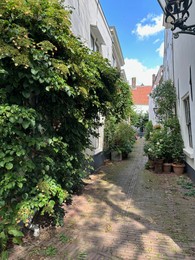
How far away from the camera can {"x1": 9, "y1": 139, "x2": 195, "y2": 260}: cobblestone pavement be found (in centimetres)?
292

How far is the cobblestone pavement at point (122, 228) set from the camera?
292cm

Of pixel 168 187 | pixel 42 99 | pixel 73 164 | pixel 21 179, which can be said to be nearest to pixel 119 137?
pixel 168 187

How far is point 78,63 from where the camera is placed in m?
3.19

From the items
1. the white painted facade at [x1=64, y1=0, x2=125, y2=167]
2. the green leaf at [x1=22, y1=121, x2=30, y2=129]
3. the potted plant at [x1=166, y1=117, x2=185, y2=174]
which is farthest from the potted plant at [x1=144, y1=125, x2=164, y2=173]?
the green leaf at [x1=22, y1=121, x2=30, y2=129]

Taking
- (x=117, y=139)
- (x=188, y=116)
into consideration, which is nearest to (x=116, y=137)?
(x=117, y=139)

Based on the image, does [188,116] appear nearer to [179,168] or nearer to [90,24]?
[179,168]

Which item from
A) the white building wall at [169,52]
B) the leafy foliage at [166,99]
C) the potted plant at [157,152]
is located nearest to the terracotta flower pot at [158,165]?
the potted plant at [157,152]

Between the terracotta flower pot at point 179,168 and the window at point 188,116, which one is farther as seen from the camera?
the terracotta flower pot at point 179,168

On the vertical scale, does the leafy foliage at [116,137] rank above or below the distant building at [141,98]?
below

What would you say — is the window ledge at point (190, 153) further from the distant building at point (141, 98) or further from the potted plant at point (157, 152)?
the distant building at point (141, 98)

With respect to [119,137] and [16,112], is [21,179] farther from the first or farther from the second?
[119,137]

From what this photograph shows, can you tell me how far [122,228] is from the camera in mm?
3652

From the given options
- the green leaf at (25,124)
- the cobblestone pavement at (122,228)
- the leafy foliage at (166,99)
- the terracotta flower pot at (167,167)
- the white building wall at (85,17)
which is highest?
the white building wall at (85,17)

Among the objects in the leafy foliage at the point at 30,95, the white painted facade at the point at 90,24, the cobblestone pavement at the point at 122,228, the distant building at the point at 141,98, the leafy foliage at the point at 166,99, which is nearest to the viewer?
the leafy foliage at the point at 30,95
